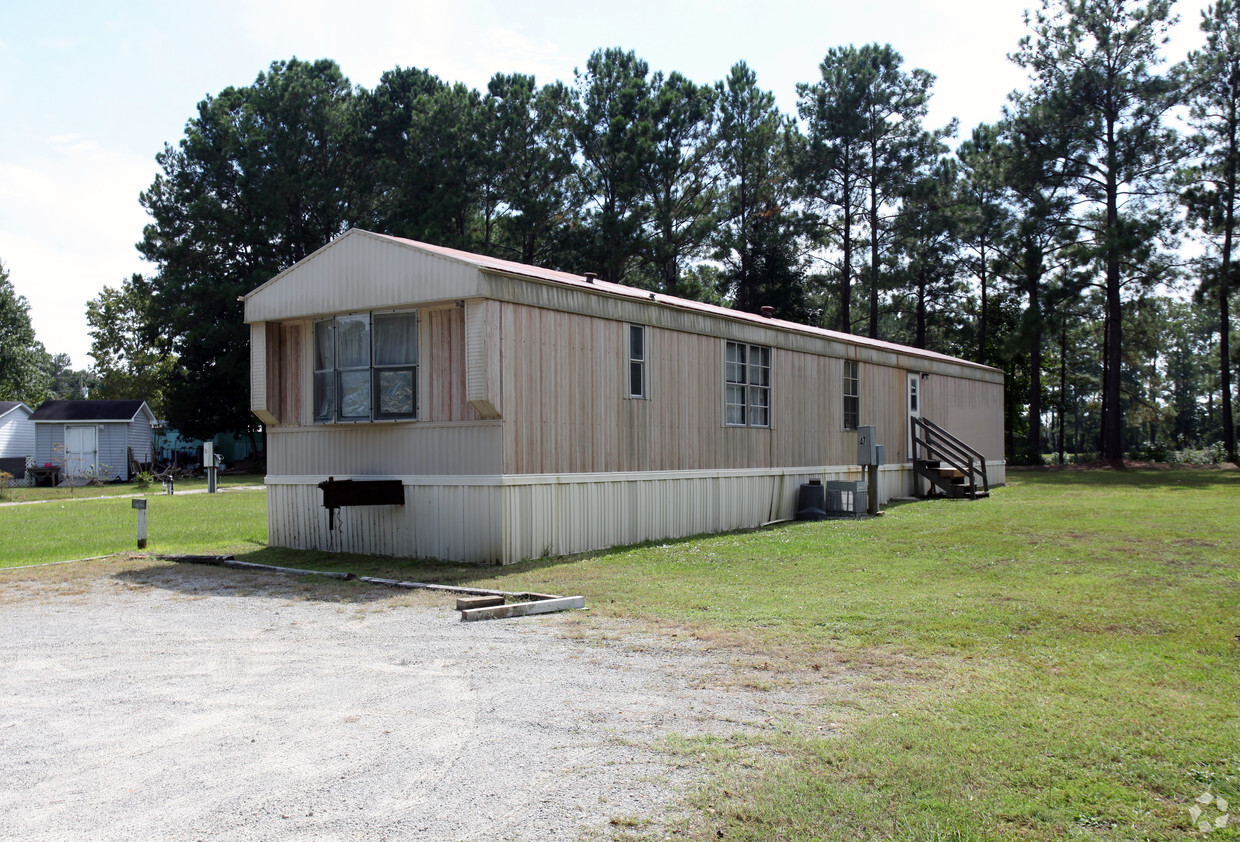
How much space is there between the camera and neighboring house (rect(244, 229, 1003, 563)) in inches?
440

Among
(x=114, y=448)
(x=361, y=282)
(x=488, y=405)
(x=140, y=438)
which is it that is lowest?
(x=114, y=448)

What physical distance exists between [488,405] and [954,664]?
6.29m

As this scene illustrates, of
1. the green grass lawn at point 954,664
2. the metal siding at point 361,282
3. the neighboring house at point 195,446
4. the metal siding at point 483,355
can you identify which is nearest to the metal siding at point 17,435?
the neighboring house at point 195,446

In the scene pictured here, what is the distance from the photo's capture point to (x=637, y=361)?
520 inches

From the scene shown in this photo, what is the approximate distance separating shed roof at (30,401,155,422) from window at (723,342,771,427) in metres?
29.8

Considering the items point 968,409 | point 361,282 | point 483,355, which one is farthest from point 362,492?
point 968,409

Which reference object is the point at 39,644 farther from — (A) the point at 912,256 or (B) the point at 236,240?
(A) the point at 912,256

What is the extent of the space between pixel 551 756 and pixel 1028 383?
46969 millimetres

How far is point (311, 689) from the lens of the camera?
18.7ft

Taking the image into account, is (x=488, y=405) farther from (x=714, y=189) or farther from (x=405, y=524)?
(x=714, y=189)

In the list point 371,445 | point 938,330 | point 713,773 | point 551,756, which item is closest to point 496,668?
point 551,756

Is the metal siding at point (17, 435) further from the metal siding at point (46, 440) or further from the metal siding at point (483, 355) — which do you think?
the metal siding at point (483, 355)

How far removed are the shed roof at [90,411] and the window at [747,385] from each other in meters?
29.8

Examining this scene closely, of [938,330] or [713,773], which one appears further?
[938,330]
